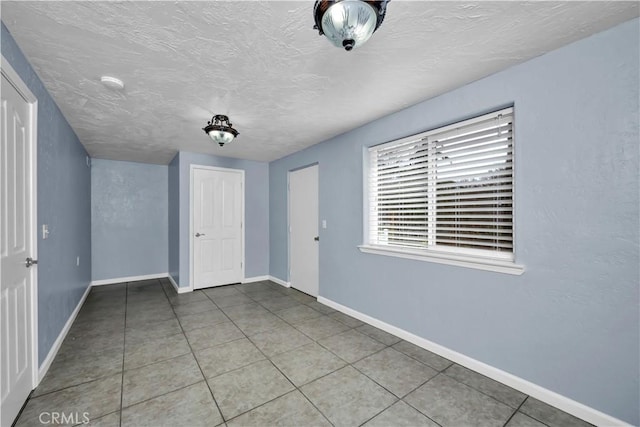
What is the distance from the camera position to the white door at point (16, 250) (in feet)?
5.19

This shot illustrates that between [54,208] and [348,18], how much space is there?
119 inches

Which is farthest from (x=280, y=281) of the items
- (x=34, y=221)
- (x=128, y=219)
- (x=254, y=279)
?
(x=34, y=221)

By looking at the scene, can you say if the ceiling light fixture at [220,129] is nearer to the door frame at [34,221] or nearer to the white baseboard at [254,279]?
the door frame at [34,221]

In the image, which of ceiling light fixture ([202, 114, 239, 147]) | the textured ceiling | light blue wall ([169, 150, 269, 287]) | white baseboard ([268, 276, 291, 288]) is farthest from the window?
light blue wall ([169, 150, 269, 287])

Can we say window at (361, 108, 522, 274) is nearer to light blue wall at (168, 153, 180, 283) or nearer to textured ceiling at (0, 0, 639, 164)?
textured ceiling at (0, 0, 639, 164)

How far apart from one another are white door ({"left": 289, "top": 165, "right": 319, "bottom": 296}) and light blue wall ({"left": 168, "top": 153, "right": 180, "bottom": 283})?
1842 millimetres

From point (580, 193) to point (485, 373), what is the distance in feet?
4.84

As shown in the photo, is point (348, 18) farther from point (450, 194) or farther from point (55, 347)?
point (55, 347)

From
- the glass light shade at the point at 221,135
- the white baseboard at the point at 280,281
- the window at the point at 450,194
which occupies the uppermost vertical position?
the glass light shade at the point at 221,135

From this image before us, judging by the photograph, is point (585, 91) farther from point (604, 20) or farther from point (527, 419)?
point (527, 419)

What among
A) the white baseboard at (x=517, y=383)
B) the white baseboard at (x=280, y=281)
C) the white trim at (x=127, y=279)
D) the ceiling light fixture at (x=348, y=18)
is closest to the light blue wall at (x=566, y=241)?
the white baseboard at (x=517, y=383)

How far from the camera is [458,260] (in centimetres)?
230

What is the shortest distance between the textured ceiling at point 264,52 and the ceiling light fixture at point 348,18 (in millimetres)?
277

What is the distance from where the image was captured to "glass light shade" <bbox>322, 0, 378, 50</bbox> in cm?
115
